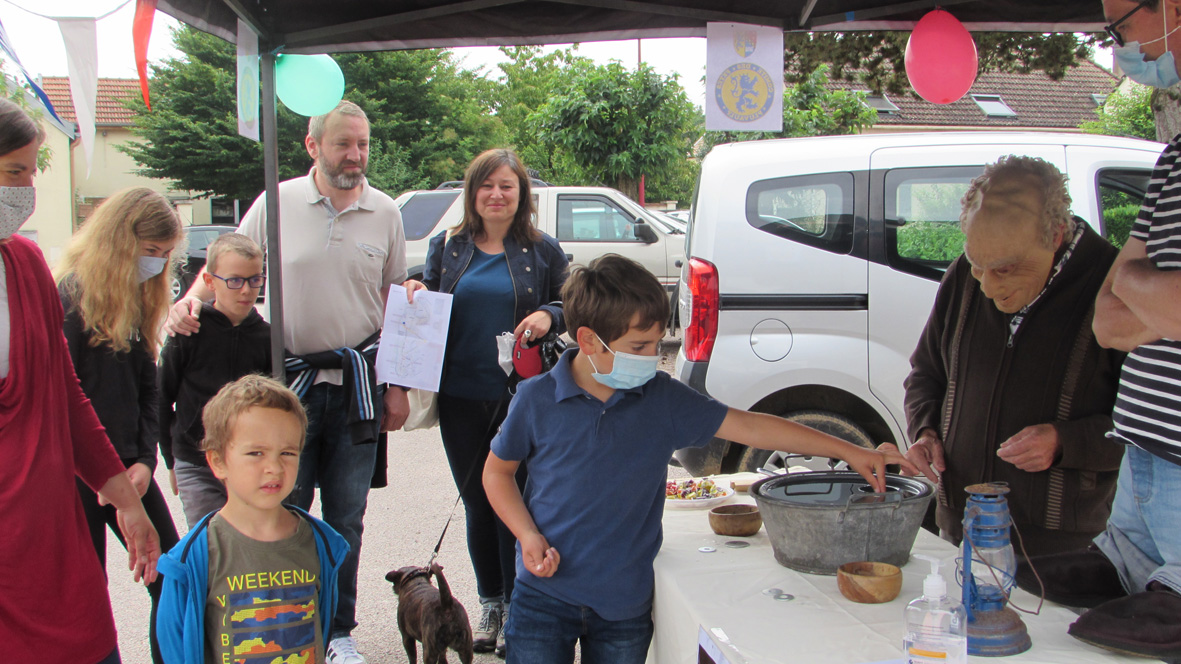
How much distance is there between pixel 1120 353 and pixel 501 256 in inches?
81.7

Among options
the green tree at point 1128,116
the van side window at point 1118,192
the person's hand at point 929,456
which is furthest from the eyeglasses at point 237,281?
the green tree at point 1128,116

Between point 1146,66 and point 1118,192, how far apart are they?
3058 millimetres

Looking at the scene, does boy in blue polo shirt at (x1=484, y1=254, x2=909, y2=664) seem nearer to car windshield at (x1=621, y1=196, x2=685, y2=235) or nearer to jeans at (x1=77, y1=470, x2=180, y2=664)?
jeans at (x1=77, y1=470, x2=180, y2=664)

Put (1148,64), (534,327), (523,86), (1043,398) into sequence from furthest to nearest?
1. (523,86)
2. (534,327)
3. (1043,398)
4. (1148,64)

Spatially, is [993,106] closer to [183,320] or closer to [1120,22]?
[1120,22]

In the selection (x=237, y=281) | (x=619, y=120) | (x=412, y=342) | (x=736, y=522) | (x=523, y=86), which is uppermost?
(x=523, y=86)

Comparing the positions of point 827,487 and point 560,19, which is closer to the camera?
point 827,487

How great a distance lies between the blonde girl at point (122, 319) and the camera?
8.22 feet

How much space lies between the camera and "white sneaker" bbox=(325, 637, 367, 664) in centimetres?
305

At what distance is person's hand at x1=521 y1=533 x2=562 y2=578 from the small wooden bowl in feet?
1.60

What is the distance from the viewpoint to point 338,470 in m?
3.11

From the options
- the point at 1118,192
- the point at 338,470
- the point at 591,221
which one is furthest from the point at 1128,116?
the point at 338,470

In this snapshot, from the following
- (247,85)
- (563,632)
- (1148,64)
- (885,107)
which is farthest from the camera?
(885,107)

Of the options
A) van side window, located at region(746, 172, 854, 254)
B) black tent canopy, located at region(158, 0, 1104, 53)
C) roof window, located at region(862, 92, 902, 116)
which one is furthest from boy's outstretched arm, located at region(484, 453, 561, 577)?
roof window, located at region(862, 92, 902, 116)
